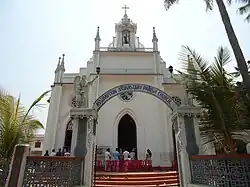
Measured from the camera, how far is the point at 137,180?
9.95 metres

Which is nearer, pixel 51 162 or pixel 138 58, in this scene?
pixel 51 162

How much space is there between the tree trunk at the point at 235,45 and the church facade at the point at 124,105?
27.3ft

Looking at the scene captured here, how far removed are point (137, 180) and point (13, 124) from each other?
6.24m

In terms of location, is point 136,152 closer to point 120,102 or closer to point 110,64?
point 120,102

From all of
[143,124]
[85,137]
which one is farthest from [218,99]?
[143,124]

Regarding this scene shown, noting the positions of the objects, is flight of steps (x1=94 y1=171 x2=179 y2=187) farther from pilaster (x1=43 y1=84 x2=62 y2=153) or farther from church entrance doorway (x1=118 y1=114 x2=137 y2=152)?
pilaster (x1=43 y1=84 x2=62 y2=153)

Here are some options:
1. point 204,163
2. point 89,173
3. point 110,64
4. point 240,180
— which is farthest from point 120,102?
point 240,180

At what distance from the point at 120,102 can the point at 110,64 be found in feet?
13.1

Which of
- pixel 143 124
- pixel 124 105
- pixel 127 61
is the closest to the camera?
pixel 143 124

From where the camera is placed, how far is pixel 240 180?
4930 mm

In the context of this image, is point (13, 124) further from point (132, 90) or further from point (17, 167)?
point (132, 90)

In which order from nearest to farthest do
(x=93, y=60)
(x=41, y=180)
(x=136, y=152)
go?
(x=41, y=180)
(x=136, y=152)
(x=93, y=60)

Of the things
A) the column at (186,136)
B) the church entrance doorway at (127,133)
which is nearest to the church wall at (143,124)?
the church entrance doorway at (127,133)

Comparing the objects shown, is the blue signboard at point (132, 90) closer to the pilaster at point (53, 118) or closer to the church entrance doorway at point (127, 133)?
the church entrance doorway at point (127, 133)
